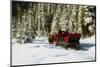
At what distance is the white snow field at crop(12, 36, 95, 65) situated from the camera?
2.52m

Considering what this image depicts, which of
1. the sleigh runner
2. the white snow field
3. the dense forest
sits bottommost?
the white snow field

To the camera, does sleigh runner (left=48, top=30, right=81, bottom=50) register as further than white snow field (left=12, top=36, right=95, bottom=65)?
Yes

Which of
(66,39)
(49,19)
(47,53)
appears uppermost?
(49,19)

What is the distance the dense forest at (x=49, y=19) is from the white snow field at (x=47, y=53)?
10cm

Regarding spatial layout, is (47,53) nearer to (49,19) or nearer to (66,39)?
(66,39)

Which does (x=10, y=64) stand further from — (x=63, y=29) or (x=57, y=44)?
(x=63, y=29)

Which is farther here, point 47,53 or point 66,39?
point 66,39

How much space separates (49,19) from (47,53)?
1.50 ft

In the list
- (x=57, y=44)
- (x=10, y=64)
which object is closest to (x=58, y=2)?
(x=57, y=44)

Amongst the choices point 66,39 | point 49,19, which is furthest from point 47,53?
point 49,19

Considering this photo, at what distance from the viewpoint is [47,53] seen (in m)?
2.65

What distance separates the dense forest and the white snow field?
0.33 ft

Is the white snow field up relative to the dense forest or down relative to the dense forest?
A: down

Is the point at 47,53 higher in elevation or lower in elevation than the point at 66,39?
lower
